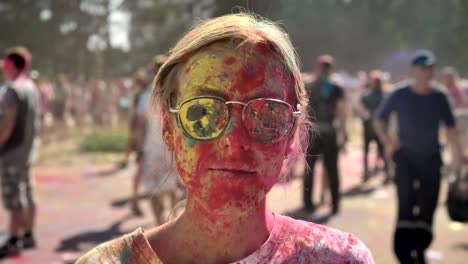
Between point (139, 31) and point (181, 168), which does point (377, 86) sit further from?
point (139, 31)

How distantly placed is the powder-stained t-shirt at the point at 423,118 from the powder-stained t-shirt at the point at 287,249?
409 centimetres

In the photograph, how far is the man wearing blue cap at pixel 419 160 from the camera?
5121 millimetres

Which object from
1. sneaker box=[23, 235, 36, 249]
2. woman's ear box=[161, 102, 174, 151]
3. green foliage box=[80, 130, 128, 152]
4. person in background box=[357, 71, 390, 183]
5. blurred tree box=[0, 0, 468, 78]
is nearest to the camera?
woman's ear box=[161, 102, 174, 151]

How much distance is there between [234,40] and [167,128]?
27 centimetres

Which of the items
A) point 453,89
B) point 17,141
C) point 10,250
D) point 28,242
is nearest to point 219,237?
point 17,141

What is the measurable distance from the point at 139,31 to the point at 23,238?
30.1 m

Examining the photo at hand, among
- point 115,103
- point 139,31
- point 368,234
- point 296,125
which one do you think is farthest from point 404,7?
point 296,125

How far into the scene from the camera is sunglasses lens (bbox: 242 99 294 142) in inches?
48.4

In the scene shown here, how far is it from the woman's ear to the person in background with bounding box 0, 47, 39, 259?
4722mm

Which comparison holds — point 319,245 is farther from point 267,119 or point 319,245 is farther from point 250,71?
point 250,71

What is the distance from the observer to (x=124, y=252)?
1.20m

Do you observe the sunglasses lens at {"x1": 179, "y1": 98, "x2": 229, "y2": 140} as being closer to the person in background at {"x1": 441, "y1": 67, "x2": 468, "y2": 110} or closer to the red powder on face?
the red powder on face

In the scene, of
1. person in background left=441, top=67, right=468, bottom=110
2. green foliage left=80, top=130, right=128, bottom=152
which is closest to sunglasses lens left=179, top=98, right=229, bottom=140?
person in background left=441, top=67, right=468, bottom=110

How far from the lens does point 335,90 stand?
7.29 metres
